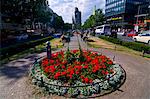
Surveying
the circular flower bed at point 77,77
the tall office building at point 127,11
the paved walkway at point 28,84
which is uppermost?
the tall office building at point 127,11

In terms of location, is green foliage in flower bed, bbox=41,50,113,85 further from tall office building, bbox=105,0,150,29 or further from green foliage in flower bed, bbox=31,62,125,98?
tall office building, bbox=105,0,150,29

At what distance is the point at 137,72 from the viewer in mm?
12766

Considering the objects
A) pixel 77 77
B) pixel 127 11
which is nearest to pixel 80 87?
pixel 77 77

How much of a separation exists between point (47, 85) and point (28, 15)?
3656 centimetres

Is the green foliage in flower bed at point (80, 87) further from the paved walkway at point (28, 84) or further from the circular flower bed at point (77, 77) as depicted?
the paved walkway at point (28, 84)

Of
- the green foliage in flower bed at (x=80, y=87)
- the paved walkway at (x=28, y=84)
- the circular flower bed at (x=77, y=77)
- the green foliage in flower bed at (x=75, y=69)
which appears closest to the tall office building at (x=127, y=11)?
the paved walkway at (x=28, y=84)

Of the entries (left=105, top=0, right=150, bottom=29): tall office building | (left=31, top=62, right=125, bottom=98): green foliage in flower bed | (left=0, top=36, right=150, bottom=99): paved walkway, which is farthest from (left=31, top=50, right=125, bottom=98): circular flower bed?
(left=105, top=0, right=150, bottom=29): tall office building

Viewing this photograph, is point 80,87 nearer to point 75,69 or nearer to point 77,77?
point 77,77

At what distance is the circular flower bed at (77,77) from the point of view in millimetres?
9109

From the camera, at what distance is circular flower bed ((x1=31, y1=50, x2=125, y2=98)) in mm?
9109

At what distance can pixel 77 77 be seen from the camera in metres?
10.5

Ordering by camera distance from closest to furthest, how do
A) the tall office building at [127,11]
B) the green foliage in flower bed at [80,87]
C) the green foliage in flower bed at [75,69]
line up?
the green foliage in flower bed at [80,87] < the green foliage in flower bed at [75,69] < the tall office building at [127,11]

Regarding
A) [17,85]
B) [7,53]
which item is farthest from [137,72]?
[7,53]

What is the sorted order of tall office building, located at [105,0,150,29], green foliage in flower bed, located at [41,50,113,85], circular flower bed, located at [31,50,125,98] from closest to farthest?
1. circular flower bed, located at [31,50,125,98]
2. green foliage in flower bed, located at [41,50,113,85]
3. tall office building, located at [105,0,150,29]
